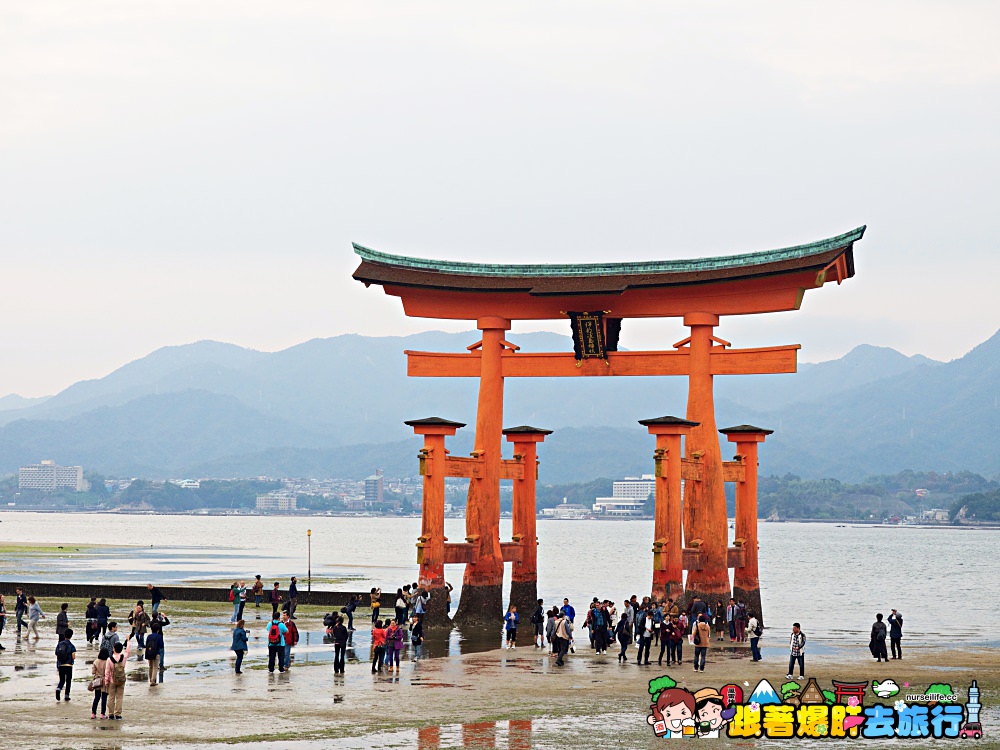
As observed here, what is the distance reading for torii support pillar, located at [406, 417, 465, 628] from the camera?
37.9 meters

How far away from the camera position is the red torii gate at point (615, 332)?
3884 centimetres

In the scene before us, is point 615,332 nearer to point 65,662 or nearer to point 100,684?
point 65,662

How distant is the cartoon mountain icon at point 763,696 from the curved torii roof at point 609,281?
52.1 feet

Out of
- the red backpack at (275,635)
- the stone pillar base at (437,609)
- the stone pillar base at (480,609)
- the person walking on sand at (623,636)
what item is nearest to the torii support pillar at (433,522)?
the stone pillar base at (437,609)

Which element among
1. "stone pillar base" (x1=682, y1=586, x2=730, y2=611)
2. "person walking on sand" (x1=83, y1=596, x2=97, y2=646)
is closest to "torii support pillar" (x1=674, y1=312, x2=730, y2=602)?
"stone pillar base" (x1=682, y1=586, x2=730, y2=611)

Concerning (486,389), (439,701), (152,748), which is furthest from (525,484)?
(152,748)

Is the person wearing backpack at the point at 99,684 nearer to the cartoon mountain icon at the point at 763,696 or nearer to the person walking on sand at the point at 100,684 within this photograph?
the person walking on sand at the point at 100,684

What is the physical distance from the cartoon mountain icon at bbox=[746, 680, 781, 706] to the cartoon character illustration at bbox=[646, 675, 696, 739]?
1574 mm

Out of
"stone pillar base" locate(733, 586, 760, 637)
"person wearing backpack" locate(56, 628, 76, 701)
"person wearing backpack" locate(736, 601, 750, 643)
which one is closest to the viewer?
"person wearing backpack" locate(56, 628, 76, 701)

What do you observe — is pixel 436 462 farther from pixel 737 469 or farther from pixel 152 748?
pixel 152 748

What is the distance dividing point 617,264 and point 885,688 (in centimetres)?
1748

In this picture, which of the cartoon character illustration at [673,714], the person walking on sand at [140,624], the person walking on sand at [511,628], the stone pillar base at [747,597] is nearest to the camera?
the cartoon character illustration at [673,714]

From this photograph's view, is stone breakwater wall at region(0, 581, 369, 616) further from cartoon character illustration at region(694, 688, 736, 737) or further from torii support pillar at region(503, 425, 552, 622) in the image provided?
cartoon character illustration at region(694, 688, 736, 737)

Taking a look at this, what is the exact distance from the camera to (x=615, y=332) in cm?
4122
